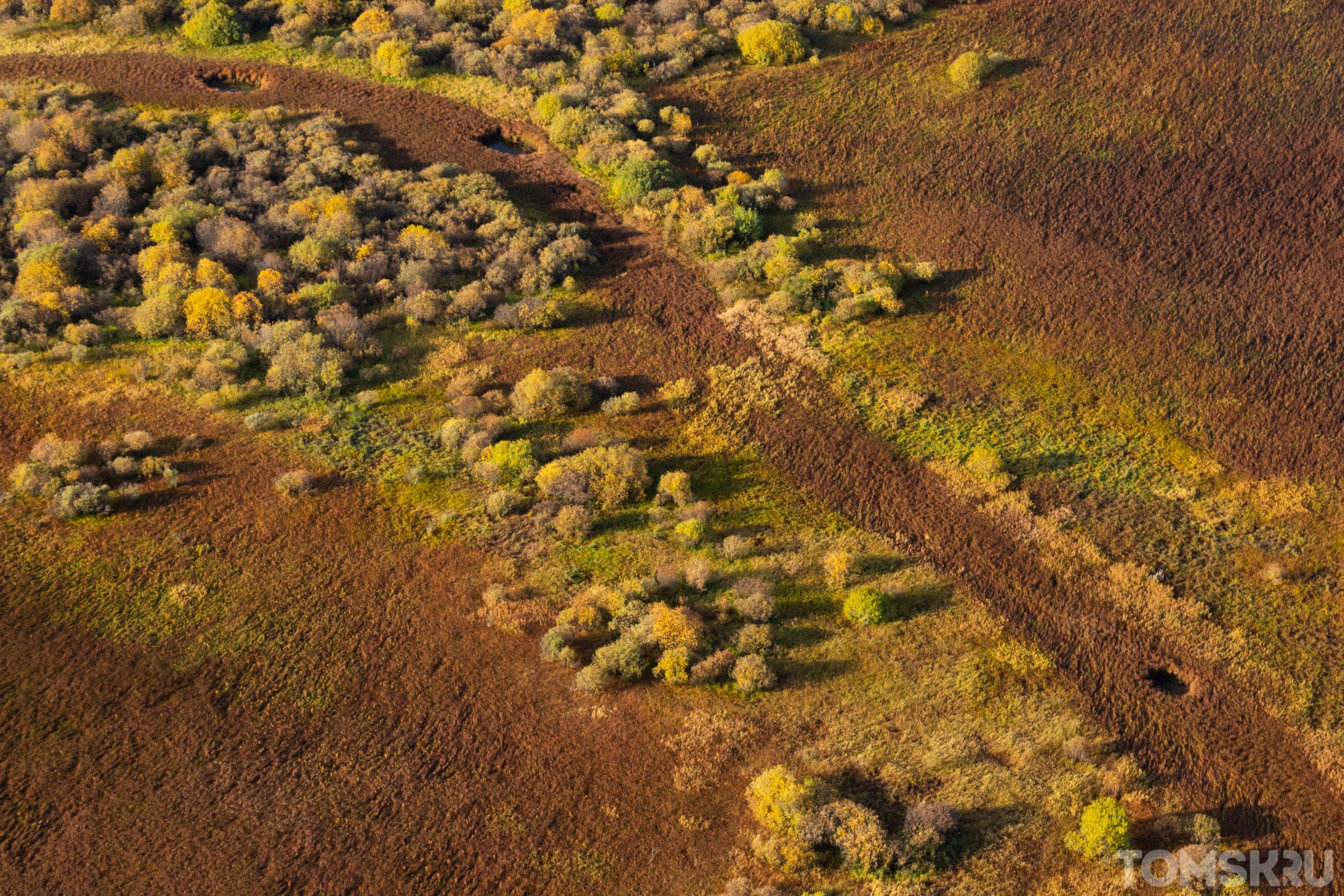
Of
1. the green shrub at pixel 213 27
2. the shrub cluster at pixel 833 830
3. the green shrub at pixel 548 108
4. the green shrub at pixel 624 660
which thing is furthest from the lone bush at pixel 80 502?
the green shrub at pixel 213 27

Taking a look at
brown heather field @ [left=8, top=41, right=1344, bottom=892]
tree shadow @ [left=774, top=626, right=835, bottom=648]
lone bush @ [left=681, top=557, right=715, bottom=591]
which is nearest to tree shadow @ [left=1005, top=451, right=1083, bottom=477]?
brown heather field @ [left=8, top=41, right=1344, bottom=892]

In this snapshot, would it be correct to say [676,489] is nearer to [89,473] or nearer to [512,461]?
[512,461]

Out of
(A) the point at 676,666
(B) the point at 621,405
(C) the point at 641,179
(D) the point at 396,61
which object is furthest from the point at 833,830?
(D) the point at 396,61

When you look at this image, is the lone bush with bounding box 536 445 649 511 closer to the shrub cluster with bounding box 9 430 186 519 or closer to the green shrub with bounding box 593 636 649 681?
the green shrub with bounding box 593 636 649 681

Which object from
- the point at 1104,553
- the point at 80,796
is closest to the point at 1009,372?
the point at 1104,553

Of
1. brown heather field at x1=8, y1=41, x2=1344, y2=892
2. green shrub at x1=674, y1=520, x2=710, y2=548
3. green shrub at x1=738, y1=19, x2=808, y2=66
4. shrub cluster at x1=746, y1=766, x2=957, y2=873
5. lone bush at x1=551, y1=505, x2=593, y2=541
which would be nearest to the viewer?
shrub cluster at x1=746, y1=766, x2=957, y2=873
